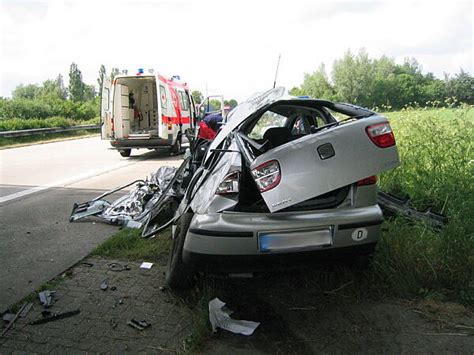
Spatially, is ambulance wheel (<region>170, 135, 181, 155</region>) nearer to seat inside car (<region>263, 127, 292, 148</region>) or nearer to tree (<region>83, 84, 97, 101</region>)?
seat inside car (<region>263, 127, 292, 148</region>)

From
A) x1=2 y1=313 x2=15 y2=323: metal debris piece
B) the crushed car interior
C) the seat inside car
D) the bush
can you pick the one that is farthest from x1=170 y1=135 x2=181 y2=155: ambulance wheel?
the bush

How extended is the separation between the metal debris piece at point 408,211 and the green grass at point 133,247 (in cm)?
247

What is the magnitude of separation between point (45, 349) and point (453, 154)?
4.84 metres

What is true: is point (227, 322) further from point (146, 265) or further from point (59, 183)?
point (59, 183)

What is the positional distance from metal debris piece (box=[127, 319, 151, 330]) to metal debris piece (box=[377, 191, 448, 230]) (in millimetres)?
2836

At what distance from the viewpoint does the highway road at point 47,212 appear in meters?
3.66

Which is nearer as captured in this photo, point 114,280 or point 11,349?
point 11,349

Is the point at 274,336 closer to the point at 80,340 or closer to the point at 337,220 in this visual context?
the point at 337,220

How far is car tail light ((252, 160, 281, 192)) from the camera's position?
2.47m

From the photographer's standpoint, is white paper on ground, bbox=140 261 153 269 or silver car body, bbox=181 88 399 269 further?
white paper on ground, bbox=140 261 153 269

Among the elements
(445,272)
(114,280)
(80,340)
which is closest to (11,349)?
(80,340)

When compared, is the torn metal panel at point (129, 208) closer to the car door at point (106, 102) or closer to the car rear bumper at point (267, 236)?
the car rear bumper at point (267, 236)

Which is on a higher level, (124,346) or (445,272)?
(445,272)

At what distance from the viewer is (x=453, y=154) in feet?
16.0
